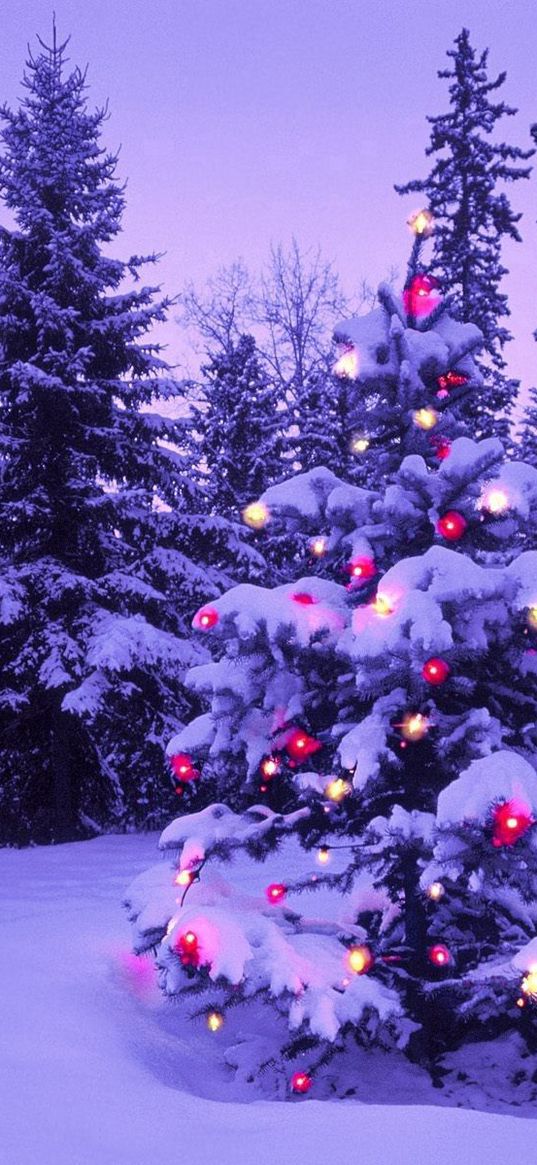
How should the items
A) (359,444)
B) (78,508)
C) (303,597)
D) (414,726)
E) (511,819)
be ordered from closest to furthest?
(511,819) < (414,726) < (303,597) < (359,444) < (78,508)

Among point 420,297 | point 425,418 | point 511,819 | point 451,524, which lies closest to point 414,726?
point 511,819

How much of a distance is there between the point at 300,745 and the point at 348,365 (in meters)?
2.25

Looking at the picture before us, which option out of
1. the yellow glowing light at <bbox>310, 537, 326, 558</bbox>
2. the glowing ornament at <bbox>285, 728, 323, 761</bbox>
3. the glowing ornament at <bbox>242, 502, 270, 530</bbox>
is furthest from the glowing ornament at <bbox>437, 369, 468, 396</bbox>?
the glowing ornament at <bbox>285, 728, 323, 761</bbox>

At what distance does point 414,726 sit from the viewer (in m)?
4.88

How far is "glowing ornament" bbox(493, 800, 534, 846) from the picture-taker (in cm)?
412

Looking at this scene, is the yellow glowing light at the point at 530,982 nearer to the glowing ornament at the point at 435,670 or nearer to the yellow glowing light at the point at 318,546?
the glowing ornament at the point at 435,670

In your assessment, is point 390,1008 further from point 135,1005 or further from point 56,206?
point 56,206

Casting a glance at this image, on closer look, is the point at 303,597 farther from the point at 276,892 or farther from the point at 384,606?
the point at 276,892

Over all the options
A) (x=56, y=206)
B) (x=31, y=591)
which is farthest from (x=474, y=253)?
(x=31, y=591)

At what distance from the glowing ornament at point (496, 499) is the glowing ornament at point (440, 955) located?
7.79 ft

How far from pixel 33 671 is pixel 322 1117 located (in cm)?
994

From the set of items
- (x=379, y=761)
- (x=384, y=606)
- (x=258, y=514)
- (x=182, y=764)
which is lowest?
(x=379, y=761)

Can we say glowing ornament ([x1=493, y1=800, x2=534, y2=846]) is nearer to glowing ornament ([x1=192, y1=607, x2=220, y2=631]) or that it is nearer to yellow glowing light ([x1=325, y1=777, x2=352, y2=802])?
yellow glowing light ([x1=325, y1=777, x2=352, y2=802])

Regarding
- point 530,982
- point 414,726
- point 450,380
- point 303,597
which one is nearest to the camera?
point 530,982
